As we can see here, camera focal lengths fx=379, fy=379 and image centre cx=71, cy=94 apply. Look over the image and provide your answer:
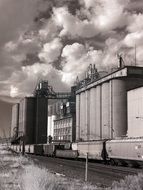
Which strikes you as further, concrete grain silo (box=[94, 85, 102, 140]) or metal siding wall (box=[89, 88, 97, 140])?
metal siding wall (box=[89, 88, 97, 140])

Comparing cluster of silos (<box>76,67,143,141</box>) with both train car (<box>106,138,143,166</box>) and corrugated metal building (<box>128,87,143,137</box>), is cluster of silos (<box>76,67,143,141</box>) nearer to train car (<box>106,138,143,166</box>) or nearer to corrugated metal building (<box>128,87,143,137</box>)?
corrugated metal building (<box>128,87,143,137</box>)

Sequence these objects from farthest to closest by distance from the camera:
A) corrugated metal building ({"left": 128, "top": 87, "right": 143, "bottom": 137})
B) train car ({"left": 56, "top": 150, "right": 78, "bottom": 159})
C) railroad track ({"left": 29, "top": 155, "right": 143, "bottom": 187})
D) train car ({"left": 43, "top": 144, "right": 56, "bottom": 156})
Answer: corrugated metal building ({"left": 128, "top": 87, "right": 143, "bottom": 137}) < train car ({"left": 43, "top": 144, "right": 56, "bottom": 156}) < train car ({"left": 56, "top": 150, "right": 78, "bottom": 159}) < railroad track ({"left": 29, "top": 155, "right": 143, "bottom": 187})

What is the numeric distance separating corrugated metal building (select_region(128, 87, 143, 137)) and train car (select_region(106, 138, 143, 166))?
59.0 m

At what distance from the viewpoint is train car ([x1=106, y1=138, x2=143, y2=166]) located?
4506 cm

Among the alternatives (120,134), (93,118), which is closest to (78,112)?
(93,118)

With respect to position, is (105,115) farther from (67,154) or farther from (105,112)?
(67,154)

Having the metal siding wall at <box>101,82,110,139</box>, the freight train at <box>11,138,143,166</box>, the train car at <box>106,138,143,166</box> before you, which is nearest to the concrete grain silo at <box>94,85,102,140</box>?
the metal siding wall at <box>101,82,110,139</box>

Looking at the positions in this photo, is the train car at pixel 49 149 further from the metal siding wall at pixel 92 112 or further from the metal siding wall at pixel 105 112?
the metal siding wall at pixel 92 112

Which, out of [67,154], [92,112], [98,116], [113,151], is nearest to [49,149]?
[67,154]

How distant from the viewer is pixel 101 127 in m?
151

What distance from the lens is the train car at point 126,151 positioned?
45062 millimetres

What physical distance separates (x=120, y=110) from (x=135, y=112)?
16280mm

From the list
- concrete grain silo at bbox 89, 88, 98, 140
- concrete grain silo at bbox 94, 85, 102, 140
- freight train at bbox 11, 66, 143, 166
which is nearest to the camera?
freight train at bbox 11, 66, 143, 166

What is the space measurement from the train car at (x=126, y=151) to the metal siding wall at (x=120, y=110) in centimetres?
7767
